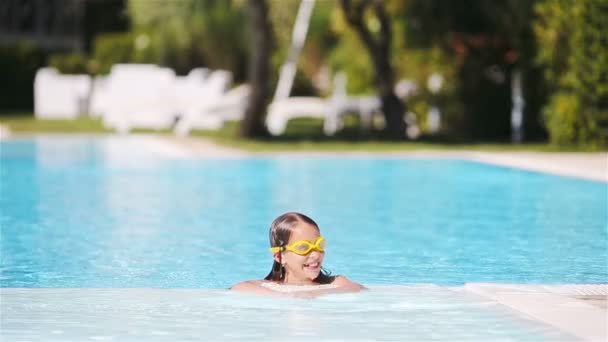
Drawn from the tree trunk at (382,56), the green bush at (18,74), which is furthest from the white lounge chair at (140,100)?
the green bush at (18,74)

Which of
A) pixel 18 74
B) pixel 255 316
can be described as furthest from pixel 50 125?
pixel 255 316

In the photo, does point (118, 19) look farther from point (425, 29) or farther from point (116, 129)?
point (425, 29)

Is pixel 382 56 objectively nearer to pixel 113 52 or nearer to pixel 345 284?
pixel 113 52

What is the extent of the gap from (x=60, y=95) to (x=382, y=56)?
12061 mm

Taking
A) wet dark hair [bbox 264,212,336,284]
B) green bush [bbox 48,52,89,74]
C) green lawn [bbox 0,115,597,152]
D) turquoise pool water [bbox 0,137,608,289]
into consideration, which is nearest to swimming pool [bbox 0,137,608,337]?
turquoise pool water [bbox 0,137,608,289]

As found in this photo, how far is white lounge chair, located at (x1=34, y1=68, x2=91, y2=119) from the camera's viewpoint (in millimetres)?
32062

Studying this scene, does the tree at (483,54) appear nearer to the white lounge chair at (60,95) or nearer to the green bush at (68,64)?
the white lounge chair at (60,95)

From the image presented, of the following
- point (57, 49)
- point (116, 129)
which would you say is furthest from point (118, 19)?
point (116, 129)

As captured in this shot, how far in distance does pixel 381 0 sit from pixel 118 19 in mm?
20483

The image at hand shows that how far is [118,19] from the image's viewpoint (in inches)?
1622

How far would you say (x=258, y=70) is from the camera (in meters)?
22.0

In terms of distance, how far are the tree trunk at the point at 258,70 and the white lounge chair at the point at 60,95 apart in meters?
10.3

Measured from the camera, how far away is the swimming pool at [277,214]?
8.24 m

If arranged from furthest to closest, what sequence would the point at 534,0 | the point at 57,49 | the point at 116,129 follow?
the point at 57,49 → the point at 116,129 → the point at 534,0
